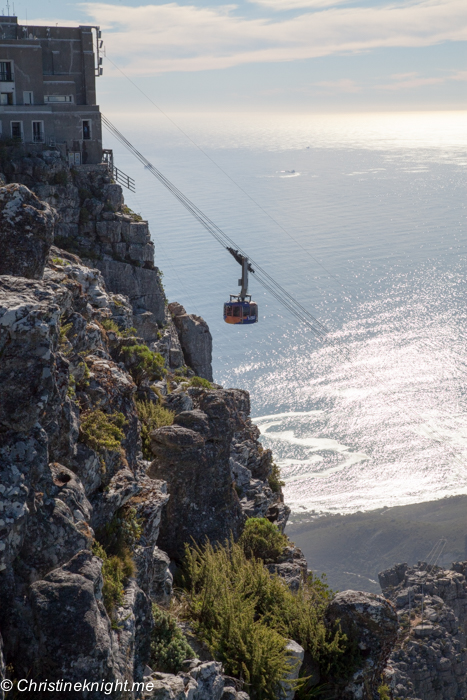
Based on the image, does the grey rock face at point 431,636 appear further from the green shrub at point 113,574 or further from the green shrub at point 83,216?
the green shrub at point 83,216

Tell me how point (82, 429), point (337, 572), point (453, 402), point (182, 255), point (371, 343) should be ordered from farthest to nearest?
point (182, 255) → point (371, 343) → point (453, 402) → point (337, 572) → point (82, 429)

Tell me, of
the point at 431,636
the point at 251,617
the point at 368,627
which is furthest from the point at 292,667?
the point at 431,636

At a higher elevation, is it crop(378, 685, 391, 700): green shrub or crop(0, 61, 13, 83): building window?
crop(0, 61, 13, 83): building window

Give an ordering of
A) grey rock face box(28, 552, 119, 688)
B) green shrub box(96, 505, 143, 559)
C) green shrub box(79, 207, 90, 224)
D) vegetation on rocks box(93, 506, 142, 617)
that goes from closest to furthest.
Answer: grey rock face box(28, 552, 119, 688), vegetation on rocks box(93, 506, 142, 617), green shrub box(96, 505, 143, 559), green shrub box(79, 207, 90, 224)

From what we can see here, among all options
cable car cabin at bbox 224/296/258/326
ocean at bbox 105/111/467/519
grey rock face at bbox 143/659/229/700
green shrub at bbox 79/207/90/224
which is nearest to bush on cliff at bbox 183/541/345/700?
grey rock face at bbox 143/659/229/700

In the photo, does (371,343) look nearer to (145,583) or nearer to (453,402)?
(453,402)

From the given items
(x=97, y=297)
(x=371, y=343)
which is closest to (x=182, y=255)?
(x=371, y=343)

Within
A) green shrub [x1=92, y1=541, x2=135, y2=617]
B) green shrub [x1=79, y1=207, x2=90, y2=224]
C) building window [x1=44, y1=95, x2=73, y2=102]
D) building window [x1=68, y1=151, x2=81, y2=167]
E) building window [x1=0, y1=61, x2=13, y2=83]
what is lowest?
green shrub [x1=92, y1=541, x2=135, y2=617]

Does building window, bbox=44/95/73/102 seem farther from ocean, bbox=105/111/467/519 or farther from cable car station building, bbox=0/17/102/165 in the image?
ocean, bbox=105/111/467/519
